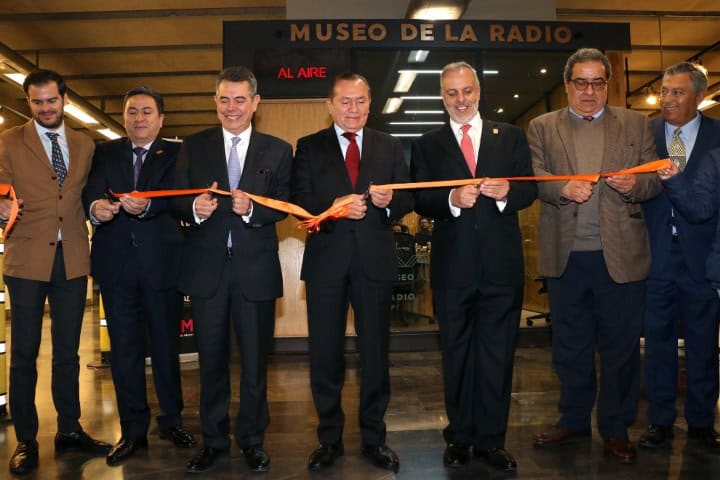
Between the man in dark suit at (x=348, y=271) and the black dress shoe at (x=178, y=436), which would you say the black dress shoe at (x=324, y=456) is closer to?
the man in dark suit at (x=348, y=271)

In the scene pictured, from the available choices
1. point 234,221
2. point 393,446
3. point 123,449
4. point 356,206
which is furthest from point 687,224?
point 123,449

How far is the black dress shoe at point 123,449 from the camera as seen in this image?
3045 millimetres

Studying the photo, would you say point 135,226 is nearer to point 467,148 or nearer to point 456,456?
point 467,148

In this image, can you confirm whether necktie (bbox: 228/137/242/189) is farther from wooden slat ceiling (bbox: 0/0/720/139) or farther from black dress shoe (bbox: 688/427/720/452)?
wooden slat ceiling (bbox: 0/0/720/139)

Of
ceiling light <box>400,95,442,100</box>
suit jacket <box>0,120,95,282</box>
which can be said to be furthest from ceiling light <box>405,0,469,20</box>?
suit jacket <box>0,120,95,282</box>

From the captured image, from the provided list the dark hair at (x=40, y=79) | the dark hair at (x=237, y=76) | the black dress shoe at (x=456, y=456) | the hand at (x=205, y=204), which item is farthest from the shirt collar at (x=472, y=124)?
the dark hair at (x=40, y=79)

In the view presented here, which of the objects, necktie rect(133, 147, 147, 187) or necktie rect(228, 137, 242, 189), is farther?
necktie rect(133, 147, 147, 187)

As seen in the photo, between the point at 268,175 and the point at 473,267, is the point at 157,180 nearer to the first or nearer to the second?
the point at 268,175

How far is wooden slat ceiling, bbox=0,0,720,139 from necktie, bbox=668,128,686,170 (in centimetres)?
571

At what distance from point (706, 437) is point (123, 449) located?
3.18 m

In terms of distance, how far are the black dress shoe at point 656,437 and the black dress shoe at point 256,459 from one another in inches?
80.2

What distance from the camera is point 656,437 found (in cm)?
316

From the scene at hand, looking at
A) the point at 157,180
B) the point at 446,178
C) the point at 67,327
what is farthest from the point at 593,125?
the point at 67,327

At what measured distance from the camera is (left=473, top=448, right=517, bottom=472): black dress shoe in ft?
9.28
